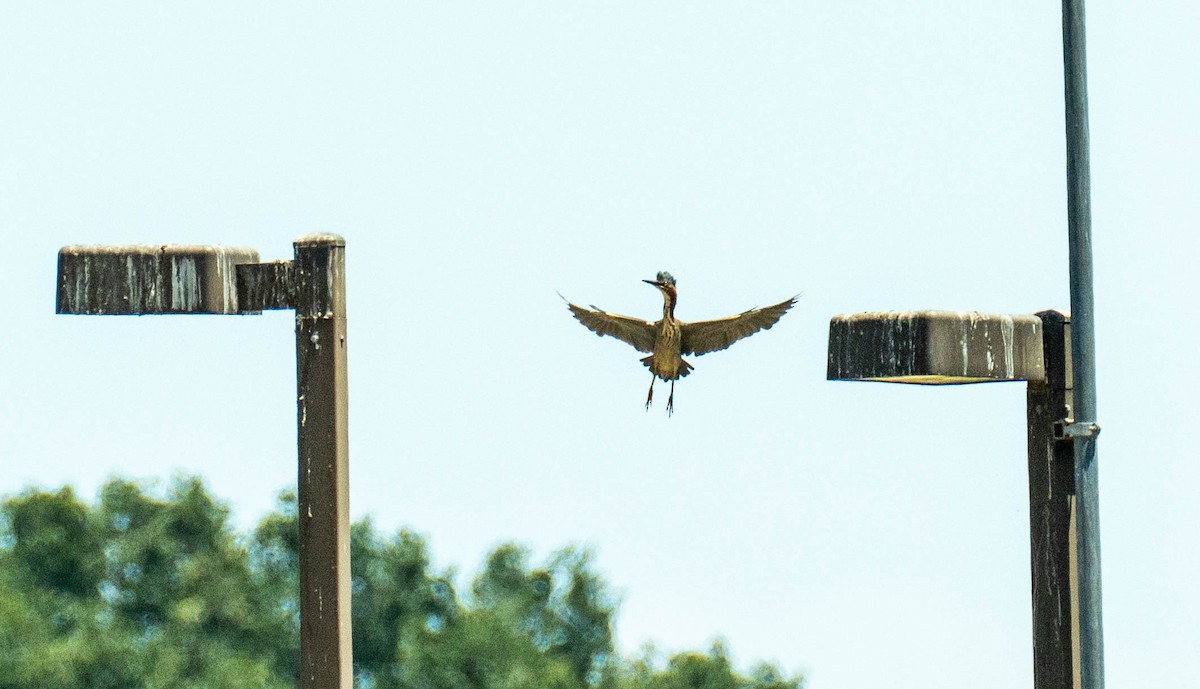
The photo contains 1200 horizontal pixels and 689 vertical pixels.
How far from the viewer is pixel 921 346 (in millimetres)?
4809

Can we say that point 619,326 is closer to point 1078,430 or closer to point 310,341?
point 310,341

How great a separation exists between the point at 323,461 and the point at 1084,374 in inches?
77.3

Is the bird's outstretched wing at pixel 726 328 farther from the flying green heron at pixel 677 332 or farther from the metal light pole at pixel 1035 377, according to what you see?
the metal light pole at pixel 1035 377

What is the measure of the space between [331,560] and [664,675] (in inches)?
903

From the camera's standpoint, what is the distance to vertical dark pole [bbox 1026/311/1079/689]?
507cm

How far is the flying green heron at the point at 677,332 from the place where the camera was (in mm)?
6055

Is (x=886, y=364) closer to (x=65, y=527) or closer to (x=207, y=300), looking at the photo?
(x=207, y=300)

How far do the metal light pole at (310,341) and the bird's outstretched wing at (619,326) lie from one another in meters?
0.86

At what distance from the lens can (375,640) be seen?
100 ft

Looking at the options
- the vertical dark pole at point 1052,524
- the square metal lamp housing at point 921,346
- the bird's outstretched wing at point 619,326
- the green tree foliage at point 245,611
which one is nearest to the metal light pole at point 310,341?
the bird's outstretched wing at point 619,326

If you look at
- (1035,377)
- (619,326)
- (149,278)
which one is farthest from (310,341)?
(1035,377)

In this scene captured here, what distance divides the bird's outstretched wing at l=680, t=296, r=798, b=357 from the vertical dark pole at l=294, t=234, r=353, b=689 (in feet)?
3.29

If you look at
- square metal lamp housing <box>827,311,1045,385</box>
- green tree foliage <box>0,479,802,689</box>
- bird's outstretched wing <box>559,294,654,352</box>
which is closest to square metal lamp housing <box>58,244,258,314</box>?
bird's outstretched wing <box>559,294,654,352</box>

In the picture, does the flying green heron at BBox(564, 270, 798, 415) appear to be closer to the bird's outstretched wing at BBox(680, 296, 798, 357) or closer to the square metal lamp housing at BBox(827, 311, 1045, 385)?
the bird's outstretched wing at BBox(680, 296, 798, 357)
